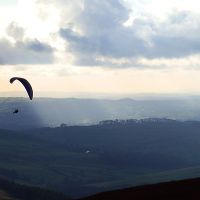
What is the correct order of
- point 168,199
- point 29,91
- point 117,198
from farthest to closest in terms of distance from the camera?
point 29,91, point 117,198, point 168,199

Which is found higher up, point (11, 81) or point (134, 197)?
point (11, 81)

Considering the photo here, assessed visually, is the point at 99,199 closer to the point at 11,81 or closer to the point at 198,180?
the point at 198,180

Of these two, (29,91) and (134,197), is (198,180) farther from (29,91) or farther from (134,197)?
(29,91)

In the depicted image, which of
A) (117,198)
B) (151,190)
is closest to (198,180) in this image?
(151,190)

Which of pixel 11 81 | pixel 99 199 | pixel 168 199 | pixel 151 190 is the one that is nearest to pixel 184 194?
pixel 168 199

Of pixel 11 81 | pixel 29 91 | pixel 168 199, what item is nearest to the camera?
pixel 168 199

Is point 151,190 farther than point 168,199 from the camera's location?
Yes
